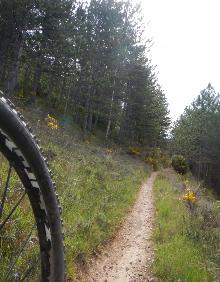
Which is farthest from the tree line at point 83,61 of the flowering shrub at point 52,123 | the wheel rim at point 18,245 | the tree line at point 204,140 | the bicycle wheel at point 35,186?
the bicycle wheel at point 35,186

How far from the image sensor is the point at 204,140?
5453 cm

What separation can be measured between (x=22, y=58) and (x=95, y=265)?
20493 mm

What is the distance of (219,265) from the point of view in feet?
24.7

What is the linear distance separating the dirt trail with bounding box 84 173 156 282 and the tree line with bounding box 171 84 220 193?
42.5 metres

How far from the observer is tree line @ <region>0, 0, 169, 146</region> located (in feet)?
74.3

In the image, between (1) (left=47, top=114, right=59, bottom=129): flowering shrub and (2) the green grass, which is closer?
(2) the green grass

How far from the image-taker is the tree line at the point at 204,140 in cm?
5325

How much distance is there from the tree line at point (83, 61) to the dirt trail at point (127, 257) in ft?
43.8

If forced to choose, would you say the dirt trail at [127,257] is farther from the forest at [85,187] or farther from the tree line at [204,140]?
the tree line at [204,140]

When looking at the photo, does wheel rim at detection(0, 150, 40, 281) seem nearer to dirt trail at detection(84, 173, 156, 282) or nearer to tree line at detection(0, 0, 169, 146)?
dirt trail at detection(84, 173, 156, 282)

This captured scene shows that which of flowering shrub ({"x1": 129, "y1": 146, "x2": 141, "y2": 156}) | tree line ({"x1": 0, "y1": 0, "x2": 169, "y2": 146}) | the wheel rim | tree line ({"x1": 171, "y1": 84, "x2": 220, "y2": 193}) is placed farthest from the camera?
tree line ({"x1": 171, "y1": 84, "x2": 220, "y2": 193})

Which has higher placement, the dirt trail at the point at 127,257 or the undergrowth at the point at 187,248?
the undergrowth at the point at 187,248

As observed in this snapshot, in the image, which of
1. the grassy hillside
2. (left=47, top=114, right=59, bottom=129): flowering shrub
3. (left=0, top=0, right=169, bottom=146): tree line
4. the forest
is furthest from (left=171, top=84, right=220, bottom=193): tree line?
the grassy hillside

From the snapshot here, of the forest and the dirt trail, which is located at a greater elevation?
the forest
